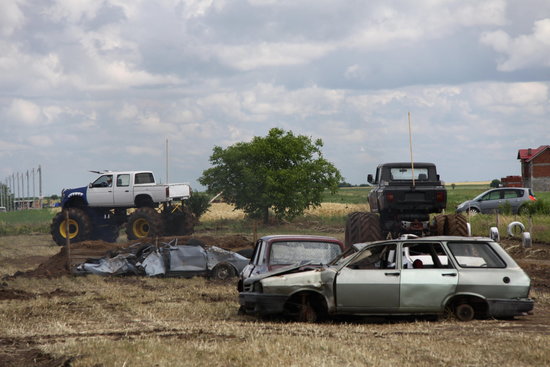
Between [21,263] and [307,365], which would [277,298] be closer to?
[307,365]

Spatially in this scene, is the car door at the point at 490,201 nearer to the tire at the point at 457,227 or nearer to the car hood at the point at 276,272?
the tire at the point at 457,227

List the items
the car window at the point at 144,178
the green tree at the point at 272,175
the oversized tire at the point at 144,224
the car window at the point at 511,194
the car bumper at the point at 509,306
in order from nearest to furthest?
the car bumper at the point at 509,306 → the oversized tire at the point at 144,224 → the car window at the point at 144,178 → the car window at the point at 511,194 → the green tree at the point at 272,175

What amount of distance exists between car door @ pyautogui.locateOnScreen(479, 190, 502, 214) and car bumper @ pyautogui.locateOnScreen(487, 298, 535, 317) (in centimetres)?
2683

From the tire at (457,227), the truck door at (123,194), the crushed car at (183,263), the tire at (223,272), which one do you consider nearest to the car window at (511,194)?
the truck door at (123,194)

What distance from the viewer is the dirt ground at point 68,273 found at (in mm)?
9750

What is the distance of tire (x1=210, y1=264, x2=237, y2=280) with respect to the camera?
21.0 m

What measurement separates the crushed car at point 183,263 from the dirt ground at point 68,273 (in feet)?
1.89

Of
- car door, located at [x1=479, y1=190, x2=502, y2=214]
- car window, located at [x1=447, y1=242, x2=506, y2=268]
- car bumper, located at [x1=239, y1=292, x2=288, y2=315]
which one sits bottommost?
car bumper, located at [x1=239, y1=292, x2=288, y2=315]

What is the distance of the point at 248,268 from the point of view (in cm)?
1450

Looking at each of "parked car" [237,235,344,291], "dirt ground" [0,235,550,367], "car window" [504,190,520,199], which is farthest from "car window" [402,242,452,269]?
"car window" [504,190,520,199]

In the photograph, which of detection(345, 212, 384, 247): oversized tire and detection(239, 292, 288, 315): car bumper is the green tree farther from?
detection(239, 292, 288, 315): car bumper

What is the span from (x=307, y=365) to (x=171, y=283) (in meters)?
11.7

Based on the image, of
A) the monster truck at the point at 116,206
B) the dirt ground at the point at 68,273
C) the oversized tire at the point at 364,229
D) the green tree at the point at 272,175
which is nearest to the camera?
the dirt ground at the point at 68,273

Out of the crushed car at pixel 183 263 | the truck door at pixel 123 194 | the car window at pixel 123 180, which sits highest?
the car window at pixel 123 180
